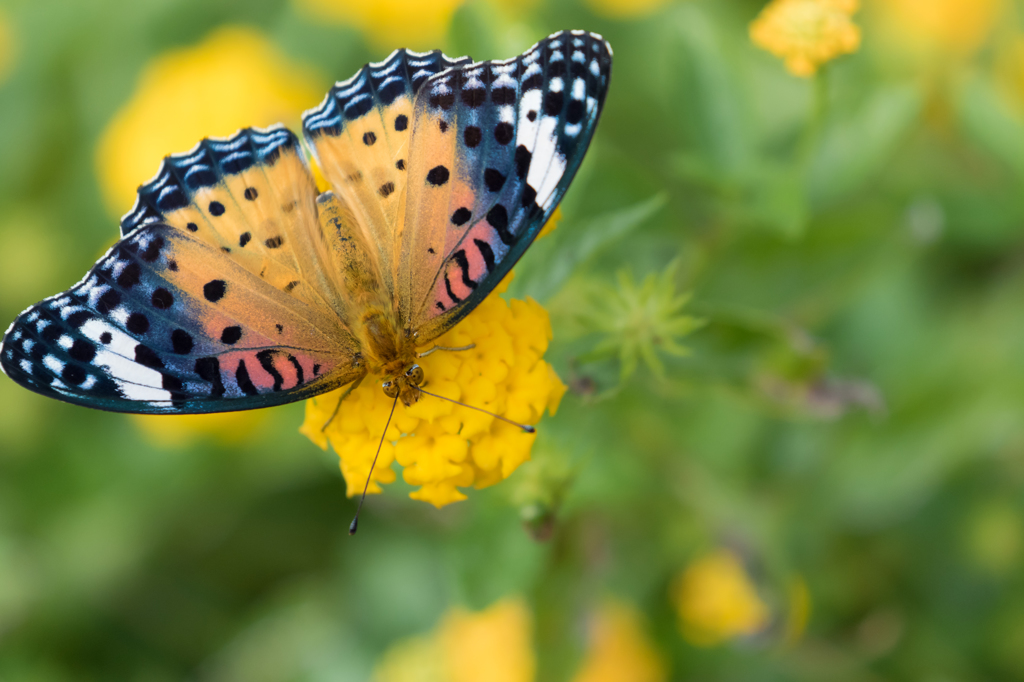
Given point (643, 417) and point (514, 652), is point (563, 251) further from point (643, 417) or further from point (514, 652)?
point (514, 652)

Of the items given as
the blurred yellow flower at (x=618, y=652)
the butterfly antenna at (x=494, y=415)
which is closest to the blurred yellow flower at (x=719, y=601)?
the blurred yellow flower at (x=618, y=652)

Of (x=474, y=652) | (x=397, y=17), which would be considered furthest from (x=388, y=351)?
(x=397, y=17)

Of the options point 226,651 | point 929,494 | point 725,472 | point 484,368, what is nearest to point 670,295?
point 484,368

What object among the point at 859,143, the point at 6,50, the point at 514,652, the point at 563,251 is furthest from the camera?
the point at 6,50

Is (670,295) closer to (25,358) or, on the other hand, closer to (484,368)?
(484,368)

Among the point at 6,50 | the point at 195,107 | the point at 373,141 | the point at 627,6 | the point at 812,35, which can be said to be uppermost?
the point at 627,6

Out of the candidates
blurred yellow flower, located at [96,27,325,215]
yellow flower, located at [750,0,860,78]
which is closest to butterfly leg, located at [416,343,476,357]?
yellow flower, located at [750,0,860,78]

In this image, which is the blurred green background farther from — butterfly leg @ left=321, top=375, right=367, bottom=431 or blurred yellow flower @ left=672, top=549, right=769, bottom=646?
butterfly leg @ left=321, top=375, right=367, bottom=431
